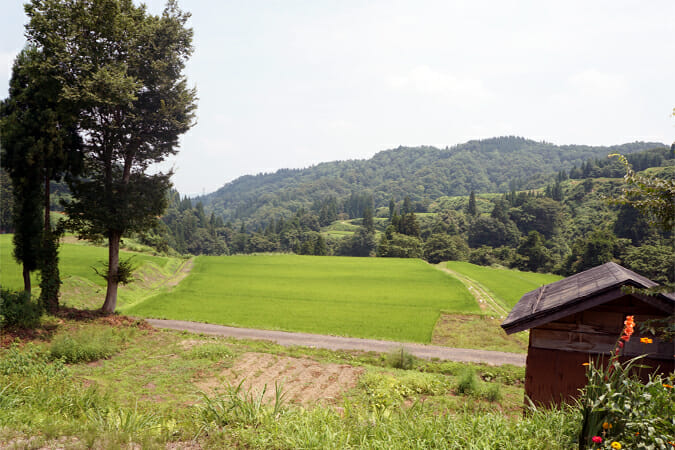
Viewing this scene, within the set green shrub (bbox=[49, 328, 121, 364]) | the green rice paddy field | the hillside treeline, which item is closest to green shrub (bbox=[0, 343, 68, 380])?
green shrub (bbox=[49, 328, 121, 364])

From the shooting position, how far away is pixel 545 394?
7.65m

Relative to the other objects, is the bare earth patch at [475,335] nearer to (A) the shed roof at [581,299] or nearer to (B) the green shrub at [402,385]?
(B) the green shrub at [402,385]

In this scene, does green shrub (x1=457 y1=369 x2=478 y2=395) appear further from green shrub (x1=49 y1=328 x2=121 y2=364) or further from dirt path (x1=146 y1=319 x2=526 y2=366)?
green shrub (x1=49 y1=328 x2=121 y2=364)

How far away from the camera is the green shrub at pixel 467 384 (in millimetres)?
10773

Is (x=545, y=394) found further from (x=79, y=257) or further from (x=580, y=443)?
(x=79, y=257)

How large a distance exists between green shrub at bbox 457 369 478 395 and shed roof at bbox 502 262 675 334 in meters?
3.49

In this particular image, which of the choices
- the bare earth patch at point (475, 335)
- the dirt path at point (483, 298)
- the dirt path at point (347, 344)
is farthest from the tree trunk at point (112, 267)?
the dirt path at point (483, 298)

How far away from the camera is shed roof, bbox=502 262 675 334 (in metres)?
6.76

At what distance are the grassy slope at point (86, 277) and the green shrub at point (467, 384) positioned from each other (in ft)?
57.4

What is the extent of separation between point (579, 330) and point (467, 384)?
174 inches

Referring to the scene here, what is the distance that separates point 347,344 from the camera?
18.6 metres

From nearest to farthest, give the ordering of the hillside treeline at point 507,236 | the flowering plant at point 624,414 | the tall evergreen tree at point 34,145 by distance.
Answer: the flowering plant at point 624,414, the tall evergreen tree at point 34,145, the hillside treeline at point 507,236

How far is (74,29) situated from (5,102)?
435 cm

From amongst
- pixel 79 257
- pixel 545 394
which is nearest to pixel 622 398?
pixel 545 394
